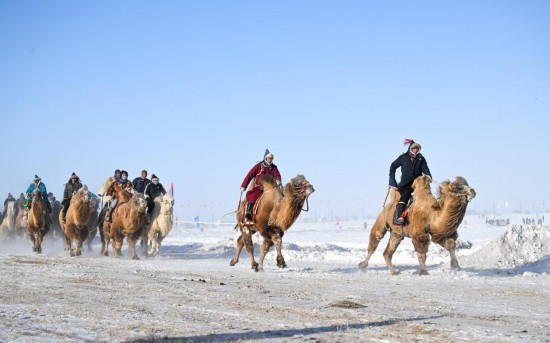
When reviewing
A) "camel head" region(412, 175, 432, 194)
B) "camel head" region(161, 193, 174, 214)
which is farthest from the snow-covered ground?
"camel head" region(161, 193, 174, 214)

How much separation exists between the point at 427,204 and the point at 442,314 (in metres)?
6.99

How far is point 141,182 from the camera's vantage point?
24.9 metres

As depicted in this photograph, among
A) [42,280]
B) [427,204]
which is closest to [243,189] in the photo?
[427,204]

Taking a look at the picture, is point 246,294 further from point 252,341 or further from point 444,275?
point 444,275

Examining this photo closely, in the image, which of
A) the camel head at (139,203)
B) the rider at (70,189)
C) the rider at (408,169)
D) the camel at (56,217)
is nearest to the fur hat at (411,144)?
the rider at (408,169)

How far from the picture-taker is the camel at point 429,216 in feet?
45.6

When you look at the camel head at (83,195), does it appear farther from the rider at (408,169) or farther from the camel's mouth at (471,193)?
the camel's mouth at (471,193)

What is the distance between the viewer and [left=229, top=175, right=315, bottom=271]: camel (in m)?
15.1

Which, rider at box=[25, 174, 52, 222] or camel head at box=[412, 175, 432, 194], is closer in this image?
camel head at box=[412, 175, 432, 194]

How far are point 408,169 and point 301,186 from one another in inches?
96.4

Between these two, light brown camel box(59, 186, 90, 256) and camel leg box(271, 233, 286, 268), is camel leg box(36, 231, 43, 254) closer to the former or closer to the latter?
light brown camel box(59, 186, 90, 256)

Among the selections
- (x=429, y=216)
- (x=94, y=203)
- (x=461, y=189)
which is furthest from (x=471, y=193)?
(x=94, y=203)

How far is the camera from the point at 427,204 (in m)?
14.7

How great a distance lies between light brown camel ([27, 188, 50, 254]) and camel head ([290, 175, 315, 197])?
475 inches
